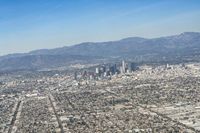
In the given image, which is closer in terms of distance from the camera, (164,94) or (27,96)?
(164,94)

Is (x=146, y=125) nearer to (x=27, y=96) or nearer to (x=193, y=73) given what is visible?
(x=27, y=96)

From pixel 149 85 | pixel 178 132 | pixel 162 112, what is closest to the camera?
pixel 178 132

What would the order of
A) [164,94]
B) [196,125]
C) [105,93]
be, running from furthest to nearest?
1. [105,93]
2. [164,94]
3. [196,125]

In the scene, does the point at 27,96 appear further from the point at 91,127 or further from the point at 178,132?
the point at 178,132

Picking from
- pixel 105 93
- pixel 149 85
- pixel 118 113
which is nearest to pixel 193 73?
pixel 149 85

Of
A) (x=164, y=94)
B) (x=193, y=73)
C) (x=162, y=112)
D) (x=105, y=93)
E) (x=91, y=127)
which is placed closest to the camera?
(x=91, y=127)

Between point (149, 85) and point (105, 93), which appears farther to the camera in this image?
point (149, 85)

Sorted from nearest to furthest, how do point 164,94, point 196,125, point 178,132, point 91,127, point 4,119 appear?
point 178,132
point 196,125
point 91,127
point 4,119
point 164,94

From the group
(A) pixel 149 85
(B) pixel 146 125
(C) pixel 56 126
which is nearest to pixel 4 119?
(C) pixel 56 126
